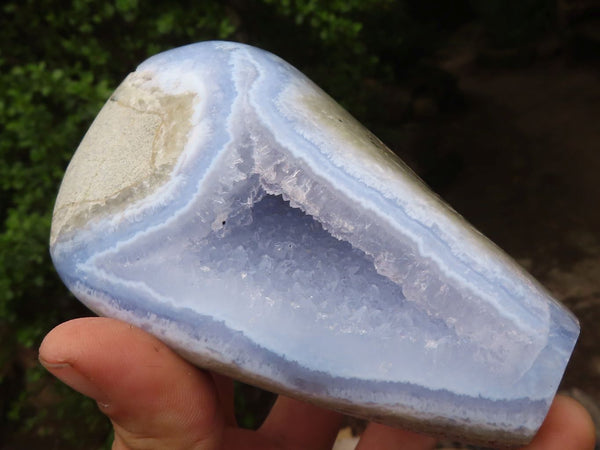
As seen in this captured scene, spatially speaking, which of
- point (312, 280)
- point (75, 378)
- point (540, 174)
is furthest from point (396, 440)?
→ point (540, 174)

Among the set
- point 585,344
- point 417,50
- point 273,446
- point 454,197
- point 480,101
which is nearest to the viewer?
point 273,446

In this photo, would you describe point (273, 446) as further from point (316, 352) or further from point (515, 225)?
point (515, 225)

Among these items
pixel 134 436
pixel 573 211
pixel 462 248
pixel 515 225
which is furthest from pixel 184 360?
pixel 573 211

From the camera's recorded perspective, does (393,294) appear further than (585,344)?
No

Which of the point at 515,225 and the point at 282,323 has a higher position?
the point at 282,323

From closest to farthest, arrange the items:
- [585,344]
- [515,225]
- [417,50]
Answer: [585,344]
[515,225]
[417,50]

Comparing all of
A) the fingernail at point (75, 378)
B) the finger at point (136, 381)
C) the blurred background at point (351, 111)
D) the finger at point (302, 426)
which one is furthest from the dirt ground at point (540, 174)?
the fingernail at point (75, 378)

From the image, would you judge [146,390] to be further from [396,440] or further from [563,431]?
[563,431]

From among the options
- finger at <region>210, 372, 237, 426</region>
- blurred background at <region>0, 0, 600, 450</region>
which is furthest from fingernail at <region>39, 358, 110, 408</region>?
blurred background at <region>0, 0, 600, 450</region>
